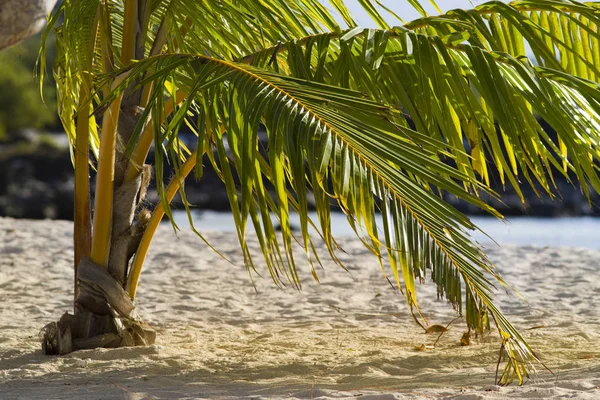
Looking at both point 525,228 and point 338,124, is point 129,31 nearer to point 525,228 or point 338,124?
point 338,124

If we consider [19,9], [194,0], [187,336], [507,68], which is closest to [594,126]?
[507,68]

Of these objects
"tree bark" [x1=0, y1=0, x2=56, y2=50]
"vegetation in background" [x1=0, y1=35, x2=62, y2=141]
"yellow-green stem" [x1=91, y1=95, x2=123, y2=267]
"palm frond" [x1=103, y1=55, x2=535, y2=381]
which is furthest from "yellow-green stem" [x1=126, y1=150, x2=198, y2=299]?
"vegetation in background" [x1=0, y1=35, x2=62, y2=141]

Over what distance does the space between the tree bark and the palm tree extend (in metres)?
0.84

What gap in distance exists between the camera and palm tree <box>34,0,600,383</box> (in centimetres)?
214

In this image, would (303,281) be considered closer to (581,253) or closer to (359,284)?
(359,284)

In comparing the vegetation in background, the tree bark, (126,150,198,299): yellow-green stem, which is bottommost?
(126,150,198,299): yellow-green stem

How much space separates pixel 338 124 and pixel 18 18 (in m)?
0.97

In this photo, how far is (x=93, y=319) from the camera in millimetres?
3170

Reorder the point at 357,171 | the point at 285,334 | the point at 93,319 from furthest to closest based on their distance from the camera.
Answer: the point at 285,334 < the point at 93,319 < the point at 357,171

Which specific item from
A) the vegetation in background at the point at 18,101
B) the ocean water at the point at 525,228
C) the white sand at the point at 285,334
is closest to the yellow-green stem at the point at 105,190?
the white sand at the point at 285,334

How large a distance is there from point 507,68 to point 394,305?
2.26 m

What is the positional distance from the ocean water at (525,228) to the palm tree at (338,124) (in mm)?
6958

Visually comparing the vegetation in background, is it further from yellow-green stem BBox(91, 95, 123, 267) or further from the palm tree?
yellow-green stem BBox(91, 95, 123, 267)

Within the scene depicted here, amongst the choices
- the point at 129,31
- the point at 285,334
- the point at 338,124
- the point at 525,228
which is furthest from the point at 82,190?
the point at 525,228
